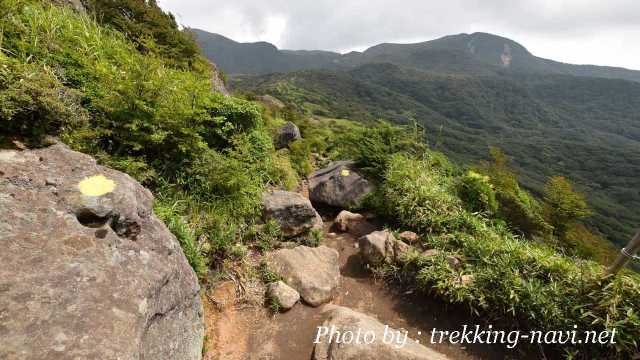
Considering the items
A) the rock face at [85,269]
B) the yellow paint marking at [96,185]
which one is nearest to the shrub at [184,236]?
the rock face at [85,269]

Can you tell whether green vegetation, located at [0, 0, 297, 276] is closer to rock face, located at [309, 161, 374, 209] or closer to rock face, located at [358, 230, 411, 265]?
rock face, located at [358, 230, 411, 265]

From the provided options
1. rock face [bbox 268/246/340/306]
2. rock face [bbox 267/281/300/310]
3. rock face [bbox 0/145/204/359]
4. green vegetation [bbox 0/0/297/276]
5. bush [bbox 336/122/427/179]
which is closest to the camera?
rock face [bbox 0/145/204/359]

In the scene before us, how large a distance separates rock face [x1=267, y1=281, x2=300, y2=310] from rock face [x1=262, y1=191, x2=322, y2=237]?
1.53 metres

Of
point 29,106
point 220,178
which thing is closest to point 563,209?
point 220,178

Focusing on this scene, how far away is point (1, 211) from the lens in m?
2.50

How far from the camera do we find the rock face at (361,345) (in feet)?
Answer: 12.7

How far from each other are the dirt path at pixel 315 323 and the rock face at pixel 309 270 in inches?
7.9

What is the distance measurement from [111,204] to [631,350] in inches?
263

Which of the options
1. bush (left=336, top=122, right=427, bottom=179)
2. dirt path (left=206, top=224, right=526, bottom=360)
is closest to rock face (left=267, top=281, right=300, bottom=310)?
dirt path (left=206, top=224, right=526, bottom=360)

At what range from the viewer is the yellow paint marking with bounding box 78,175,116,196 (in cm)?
310

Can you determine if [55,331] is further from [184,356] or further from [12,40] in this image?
[12,40]

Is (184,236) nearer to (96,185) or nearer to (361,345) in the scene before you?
(96,185)

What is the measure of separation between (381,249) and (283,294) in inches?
88.5

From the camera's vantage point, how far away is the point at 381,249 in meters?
6.05
